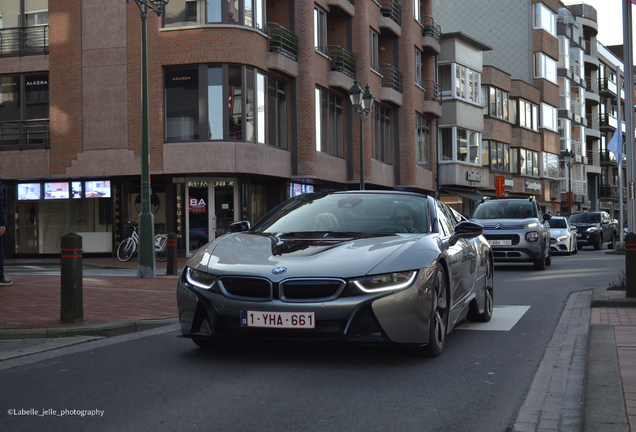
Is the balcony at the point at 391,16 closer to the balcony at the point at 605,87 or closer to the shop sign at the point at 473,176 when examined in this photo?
the shop sign at the point at 473,176

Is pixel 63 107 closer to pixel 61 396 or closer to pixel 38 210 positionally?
pixel 38 210

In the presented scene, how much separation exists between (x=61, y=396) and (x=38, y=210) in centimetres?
2487

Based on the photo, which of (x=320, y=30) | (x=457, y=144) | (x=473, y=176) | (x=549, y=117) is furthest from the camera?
(x=549, y=117)

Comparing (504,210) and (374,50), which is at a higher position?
(374,50)

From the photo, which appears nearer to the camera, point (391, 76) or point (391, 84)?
point (391, 84)

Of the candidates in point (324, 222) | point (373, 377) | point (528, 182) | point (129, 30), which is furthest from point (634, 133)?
point (528, 182)

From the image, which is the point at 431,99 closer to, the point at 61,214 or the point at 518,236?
the point at 61,214

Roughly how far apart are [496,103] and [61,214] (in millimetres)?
32010

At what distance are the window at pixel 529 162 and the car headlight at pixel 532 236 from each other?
3861cm

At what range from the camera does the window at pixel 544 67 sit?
193 ft

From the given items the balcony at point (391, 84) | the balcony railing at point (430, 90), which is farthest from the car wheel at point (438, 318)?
the balcony railing at point (430, 90)

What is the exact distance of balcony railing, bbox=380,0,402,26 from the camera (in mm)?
37594

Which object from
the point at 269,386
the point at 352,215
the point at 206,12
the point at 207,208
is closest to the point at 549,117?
the point at 207,208

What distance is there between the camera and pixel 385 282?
5.59m
